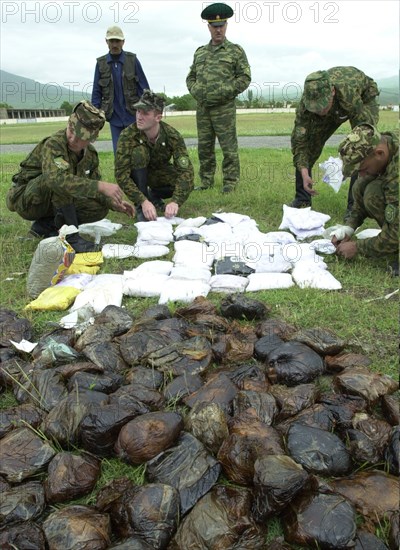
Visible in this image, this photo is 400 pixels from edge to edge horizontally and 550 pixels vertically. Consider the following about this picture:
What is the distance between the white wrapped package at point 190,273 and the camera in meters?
3.53

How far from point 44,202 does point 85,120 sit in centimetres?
86

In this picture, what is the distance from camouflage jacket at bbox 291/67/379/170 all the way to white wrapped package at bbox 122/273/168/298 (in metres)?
2.32

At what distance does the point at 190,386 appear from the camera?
233 cm

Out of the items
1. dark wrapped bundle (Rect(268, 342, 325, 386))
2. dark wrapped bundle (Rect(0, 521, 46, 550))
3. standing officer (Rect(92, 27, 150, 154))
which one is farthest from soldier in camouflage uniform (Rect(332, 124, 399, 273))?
standing officer (Rect(92, 27, 150, 154))

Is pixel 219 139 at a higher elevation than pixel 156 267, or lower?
higher

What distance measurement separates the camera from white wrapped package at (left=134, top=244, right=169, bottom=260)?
→ 412cm

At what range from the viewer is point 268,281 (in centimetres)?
346

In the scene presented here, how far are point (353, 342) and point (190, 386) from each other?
3.02 ft

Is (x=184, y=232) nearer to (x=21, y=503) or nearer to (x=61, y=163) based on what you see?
(x=61, y=163)

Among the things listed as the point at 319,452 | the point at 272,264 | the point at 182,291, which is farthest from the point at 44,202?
the point at 319,452

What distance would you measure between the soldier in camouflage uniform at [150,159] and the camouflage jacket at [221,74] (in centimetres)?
101

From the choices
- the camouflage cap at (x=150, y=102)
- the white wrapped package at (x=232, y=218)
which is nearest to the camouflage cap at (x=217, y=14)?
the camouflage cap at (x=150, y=102)

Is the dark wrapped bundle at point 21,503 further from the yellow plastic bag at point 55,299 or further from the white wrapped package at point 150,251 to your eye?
the white wrapped package at point 150,251

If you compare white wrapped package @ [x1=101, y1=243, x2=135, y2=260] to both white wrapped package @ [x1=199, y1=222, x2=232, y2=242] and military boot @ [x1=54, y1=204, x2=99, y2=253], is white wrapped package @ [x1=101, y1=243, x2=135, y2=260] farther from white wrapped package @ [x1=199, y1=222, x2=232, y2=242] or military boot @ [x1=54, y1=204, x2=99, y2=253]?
white wrapped package @ [x1=199, y1=222, x2=232, y2=242]
